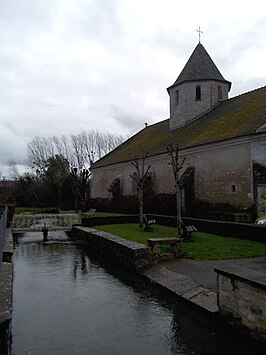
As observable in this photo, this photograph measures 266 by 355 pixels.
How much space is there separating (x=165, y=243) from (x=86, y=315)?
444 cm

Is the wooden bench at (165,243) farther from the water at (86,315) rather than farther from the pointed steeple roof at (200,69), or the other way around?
the pointed steeple roof at (200,69)

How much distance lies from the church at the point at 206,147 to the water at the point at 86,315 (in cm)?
1097

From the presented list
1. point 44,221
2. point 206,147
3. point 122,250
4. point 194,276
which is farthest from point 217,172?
point 194,276

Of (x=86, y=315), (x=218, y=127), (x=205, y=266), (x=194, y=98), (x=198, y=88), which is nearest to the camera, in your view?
(x=86, y=315)

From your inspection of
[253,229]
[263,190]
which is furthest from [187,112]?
[253,229]

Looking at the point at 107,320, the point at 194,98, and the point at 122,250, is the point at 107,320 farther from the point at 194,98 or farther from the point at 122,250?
the point at 194,98

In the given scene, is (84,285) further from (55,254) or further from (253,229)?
(253,229)

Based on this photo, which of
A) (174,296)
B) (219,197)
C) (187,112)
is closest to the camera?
(174,296)

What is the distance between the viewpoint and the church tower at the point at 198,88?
2808 centimetres

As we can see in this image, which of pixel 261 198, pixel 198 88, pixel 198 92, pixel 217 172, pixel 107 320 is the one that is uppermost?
pixel 198 88

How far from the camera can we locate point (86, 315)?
6.89 metres

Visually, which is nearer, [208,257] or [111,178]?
[208,257]

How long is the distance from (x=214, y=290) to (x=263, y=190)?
11.2 m

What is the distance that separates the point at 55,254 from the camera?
548 inches
